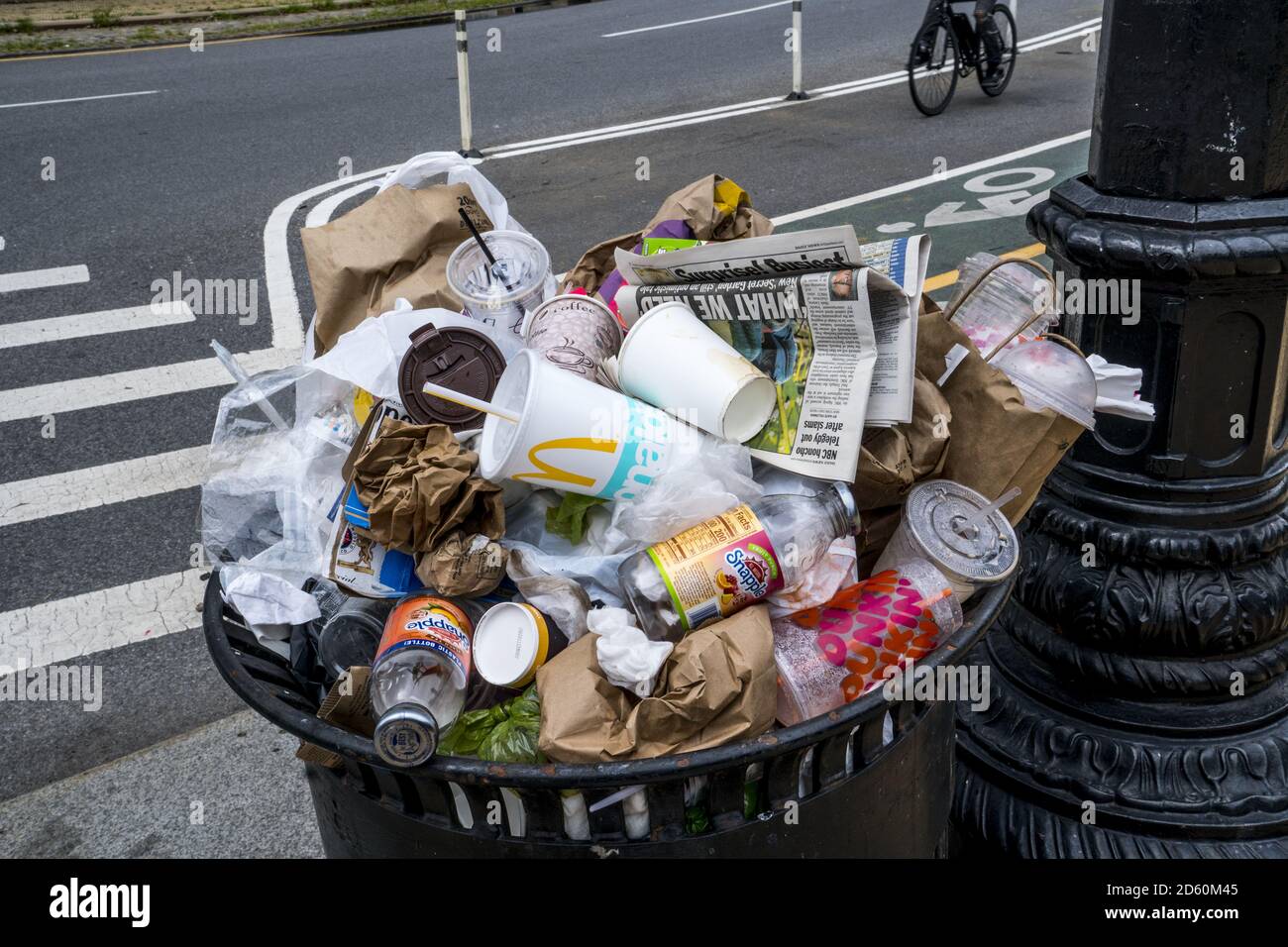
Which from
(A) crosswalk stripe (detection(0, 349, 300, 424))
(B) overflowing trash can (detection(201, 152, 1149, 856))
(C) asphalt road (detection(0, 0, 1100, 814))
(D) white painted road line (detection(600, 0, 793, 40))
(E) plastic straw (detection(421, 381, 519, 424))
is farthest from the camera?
(D) white painted road line (detection(600, 0, 793, 40))

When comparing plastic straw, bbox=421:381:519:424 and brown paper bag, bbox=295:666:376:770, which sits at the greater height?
plastic straw, bbox=421:381:519:424

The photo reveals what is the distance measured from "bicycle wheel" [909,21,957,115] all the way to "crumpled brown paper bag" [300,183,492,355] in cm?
733

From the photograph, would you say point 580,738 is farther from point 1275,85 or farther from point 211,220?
point 211,220

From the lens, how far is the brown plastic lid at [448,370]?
5.76 ft

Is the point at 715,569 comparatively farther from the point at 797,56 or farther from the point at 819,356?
the point at 797,56

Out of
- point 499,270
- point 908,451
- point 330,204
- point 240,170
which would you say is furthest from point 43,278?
point 908,451

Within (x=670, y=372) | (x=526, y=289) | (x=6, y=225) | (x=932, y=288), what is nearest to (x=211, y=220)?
(x=6, y=225)

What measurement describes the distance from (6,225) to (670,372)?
648 centimetres

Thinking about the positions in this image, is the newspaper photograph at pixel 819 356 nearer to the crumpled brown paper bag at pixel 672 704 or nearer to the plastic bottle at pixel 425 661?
the crumpled brown paper bag at pixel 672 704

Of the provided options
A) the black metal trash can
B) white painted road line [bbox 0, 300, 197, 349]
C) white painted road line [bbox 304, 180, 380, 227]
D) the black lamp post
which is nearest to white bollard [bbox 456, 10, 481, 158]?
white painted road line [bbox 304, 180, 380, 227]

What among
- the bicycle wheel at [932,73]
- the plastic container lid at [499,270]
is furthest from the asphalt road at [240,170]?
the plastic container lid at [499,270]

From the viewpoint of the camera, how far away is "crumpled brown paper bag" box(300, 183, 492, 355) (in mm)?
2201

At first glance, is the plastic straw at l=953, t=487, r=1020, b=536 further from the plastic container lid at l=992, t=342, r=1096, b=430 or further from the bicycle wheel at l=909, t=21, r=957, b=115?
the bicycle wheel at l=909, t=21, r=957, b=115

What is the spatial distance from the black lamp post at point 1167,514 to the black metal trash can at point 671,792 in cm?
69
